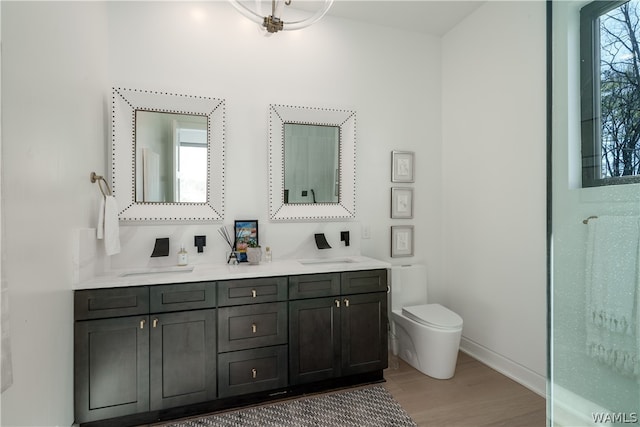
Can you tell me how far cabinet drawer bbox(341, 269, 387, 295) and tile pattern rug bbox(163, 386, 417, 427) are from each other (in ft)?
2.32

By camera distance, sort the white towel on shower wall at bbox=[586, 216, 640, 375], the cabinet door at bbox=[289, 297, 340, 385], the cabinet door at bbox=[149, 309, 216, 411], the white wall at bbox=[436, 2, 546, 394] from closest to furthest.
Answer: the white towel on shower wall at bbox=[586, 216, 640, 375] < the cabinet door at bbox=[149, 309, 216, 411] < the cabinet door at bbox=[289, 297, 340, 385] < the white wall at bbox=[436, 2, 546, 394]

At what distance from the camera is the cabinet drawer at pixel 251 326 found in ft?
6.54

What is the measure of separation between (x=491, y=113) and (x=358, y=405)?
7.93 ft

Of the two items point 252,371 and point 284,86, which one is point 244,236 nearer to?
point 252,371

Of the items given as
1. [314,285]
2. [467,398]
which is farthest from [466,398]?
[314,285]

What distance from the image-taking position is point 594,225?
44.9 inches

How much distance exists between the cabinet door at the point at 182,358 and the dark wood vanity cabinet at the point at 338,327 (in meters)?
0.51

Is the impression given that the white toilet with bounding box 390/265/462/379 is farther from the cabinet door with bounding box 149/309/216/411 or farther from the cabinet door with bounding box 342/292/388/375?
the cabinet door with bounding box 149/309/216/411

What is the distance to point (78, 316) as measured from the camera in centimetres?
176

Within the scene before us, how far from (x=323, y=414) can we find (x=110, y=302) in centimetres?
142

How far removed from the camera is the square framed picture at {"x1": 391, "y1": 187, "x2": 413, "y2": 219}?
294 centimetres

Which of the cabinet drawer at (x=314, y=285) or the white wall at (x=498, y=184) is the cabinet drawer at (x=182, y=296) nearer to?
the cabinet drawer at (x=314, y=285)

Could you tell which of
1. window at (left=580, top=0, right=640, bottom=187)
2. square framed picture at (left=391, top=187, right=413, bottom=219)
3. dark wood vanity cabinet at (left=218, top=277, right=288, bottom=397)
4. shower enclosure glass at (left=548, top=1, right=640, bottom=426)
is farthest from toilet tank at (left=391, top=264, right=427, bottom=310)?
window at (left=580, top=0, right=640, bottom=187)

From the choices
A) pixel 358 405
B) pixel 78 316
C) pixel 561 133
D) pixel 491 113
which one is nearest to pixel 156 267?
pixel 78 316
